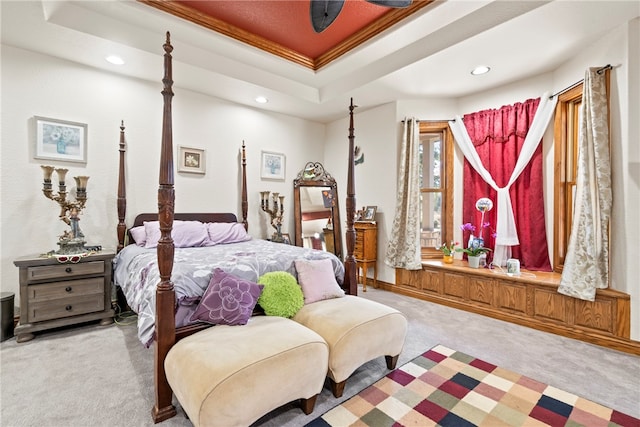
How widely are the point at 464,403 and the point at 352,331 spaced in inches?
31.1

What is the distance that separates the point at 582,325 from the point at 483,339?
0.91m

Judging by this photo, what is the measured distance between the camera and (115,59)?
3.11 m

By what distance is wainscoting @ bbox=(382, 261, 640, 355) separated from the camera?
256 cm

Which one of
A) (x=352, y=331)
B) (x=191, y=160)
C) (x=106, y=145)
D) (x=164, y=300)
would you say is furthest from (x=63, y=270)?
(x=352, y=331)

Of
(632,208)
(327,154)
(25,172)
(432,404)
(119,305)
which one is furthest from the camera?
(327,154)

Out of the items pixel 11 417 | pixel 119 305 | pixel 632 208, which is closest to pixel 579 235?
pixel 632 208

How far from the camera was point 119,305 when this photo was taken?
333 centimetres

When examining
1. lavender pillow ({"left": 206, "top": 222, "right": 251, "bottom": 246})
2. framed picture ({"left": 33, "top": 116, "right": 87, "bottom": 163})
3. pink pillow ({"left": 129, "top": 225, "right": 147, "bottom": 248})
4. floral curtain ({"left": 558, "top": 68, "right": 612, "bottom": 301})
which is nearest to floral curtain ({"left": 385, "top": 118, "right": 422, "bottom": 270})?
floral curtain ({"left": 558, "top": 68, "right": 612, "bottom": 301})

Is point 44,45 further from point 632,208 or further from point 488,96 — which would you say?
point 632,208

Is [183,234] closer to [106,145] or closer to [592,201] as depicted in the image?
[106,145]

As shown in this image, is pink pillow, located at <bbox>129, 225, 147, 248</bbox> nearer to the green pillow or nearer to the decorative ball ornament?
the green pillow

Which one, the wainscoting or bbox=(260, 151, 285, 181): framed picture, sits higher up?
bbox=(260, 151, 285, 181): framed picture

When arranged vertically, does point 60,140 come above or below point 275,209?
above

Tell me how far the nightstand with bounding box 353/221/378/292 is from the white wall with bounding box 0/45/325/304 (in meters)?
1.44
